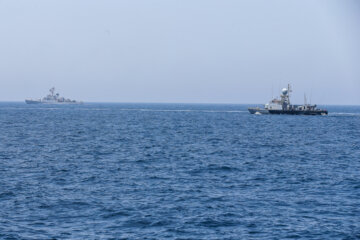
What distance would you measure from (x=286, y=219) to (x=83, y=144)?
45.7 meters

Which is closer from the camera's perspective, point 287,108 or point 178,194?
point 178,194

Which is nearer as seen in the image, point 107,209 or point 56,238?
point 56,238

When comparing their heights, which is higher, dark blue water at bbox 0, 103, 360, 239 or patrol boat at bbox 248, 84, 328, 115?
patrol boat at bbox 248, 84, 328, 115

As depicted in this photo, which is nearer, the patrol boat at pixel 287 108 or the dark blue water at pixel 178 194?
the dark blue water at pixel 178 194

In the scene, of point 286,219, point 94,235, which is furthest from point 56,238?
point 286,219

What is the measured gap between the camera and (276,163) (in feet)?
155

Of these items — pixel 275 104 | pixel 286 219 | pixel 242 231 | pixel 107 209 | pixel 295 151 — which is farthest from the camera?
pixel 275 104

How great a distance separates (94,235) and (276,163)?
2920cm

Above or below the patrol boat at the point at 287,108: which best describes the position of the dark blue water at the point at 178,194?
below

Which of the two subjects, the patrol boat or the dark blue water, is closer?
the dark blue water

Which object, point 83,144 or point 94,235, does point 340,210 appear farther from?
point 83,144

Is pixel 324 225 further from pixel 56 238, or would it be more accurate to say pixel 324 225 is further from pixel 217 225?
pixel 56 238

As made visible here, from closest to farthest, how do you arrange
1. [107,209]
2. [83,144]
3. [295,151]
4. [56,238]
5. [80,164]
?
[56,238] → [107,209] → [80,164] → [295,151] → [83,144]

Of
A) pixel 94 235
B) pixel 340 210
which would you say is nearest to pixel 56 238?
pixel 94 235
